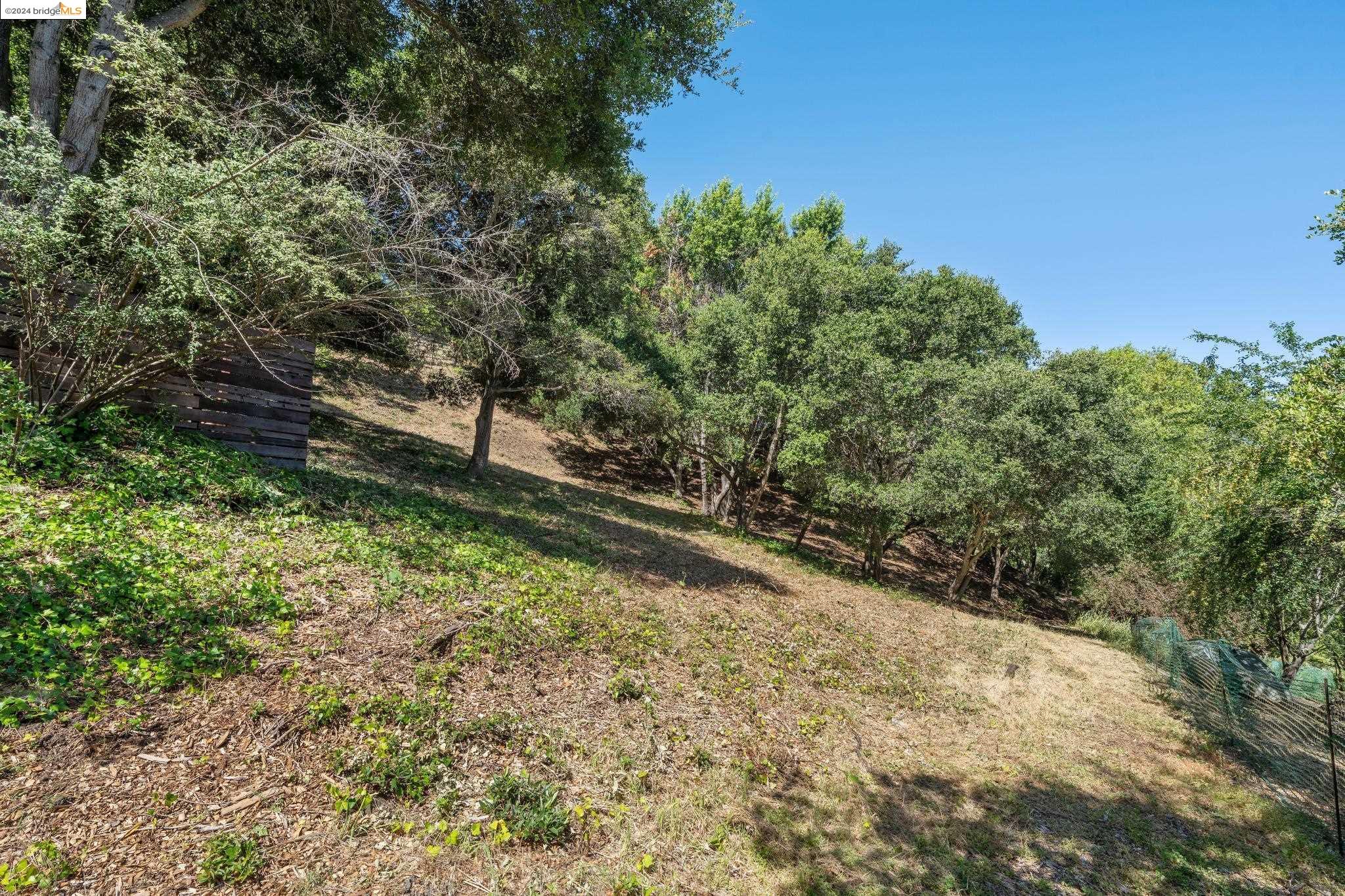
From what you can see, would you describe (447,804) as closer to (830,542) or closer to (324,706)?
(324,706)

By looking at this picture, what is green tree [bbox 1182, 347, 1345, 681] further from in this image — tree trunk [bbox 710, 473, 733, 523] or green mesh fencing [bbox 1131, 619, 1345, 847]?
tree trunk [bbox 710, 473, 733, 523]

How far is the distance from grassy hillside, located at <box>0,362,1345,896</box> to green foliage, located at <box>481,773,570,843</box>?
16 millimetres

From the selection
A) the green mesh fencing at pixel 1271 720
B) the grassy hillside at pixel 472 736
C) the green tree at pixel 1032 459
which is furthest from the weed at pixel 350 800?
the green tree at pixel 1032 459

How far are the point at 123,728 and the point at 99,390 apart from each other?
4177mm

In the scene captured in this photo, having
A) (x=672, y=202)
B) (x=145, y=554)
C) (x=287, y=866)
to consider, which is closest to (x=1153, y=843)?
(x=287, y=866)

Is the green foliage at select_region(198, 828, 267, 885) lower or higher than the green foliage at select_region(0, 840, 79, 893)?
lower

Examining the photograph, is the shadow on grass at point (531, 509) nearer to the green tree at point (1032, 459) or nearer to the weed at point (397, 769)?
the weed at point (397, 769)

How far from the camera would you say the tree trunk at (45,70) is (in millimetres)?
6031

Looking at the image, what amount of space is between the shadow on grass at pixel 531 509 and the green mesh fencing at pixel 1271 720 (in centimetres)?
645

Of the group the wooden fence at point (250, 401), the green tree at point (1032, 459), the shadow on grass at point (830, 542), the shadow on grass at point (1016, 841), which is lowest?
the shadow on grass at point (830, 542)

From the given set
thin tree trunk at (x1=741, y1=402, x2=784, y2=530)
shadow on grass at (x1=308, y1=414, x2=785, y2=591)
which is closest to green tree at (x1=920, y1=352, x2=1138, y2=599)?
thin tree trunk at (x1=741, y1=402, x2=784, y2=530)

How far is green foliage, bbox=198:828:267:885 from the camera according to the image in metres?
2.72

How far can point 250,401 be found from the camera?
7.45 metres

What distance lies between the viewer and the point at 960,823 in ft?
15.9
